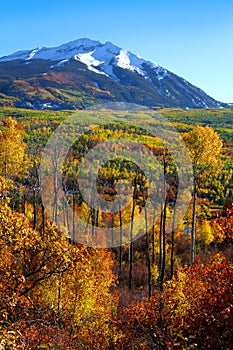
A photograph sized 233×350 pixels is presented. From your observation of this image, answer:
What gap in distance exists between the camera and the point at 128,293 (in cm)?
3044

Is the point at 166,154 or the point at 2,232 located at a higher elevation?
the point at 166,154

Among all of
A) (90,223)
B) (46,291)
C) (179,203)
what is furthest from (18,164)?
(179,203)

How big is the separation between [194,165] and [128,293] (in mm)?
13040

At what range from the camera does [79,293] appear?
66.7 feet

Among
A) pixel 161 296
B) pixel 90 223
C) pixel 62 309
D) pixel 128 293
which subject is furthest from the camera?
pixel 90 223

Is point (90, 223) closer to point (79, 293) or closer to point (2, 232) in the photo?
point (79, 293)

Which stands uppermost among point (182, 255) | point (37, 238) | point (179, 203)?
point (37, 238)

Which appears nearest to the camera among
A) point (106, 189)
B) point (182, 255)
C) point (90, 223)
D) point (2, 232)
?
point (2, 232)

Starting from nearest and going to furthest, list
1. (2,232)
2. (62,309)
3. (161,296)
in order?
(2,232) < (161,296) < (62,309)

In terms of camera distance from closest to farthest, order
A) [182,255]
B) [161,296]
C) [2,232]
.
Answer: [2,232], [161,296], [182,255]

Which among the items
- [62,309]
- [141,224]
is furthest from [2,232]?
[141,224]

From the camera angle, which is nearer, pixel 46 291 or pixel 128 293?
pixel 46 291

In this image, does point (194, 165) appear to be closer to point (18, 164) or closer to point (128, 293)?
point (128, 293)

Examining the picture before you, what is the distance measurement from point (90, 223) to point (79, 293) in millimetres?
27630
